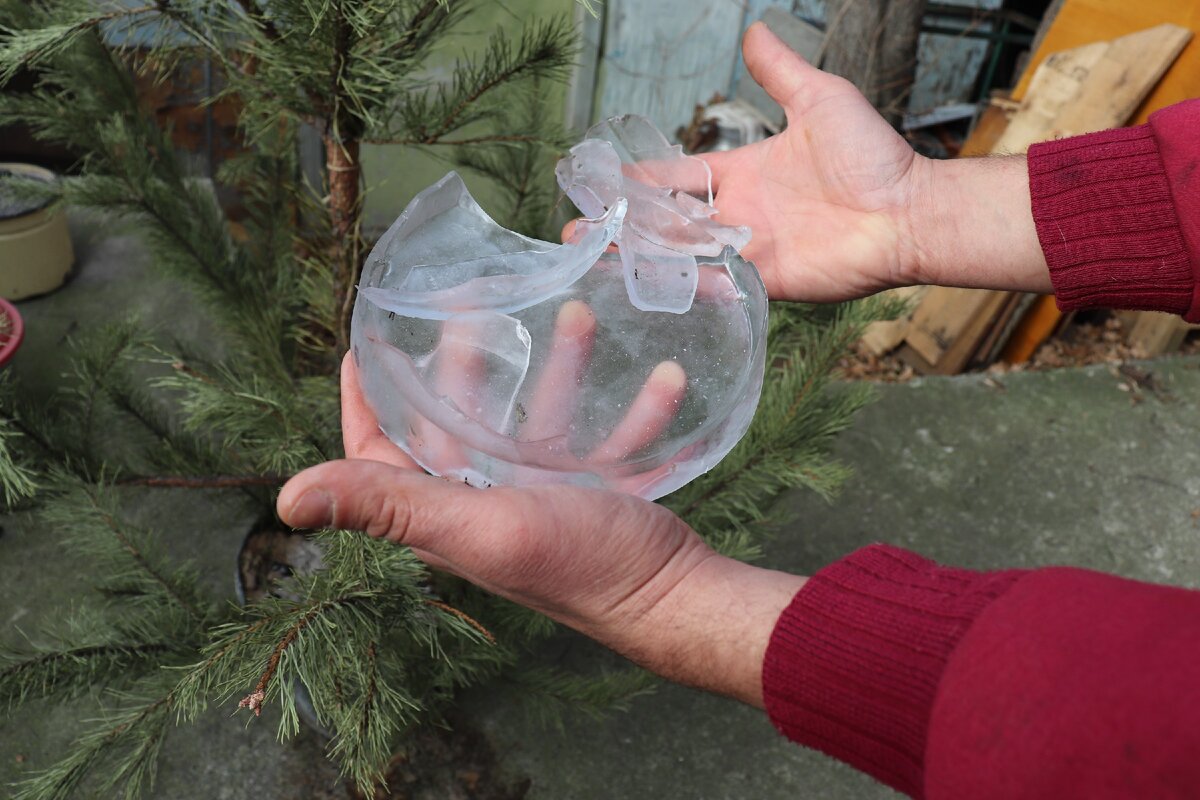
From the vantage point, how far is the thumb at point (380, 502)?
2.57 ft

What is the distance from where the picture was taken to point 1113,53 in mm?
2582

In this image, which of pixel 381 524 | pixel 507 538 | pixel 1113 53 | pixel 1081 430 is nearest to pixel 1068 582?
pixel 507 538

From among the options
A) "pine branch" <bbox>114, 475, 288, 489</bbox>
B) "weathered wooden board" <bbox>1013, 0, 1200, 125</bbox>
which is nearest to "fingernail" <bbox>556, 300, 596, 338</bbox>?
"pine branch" <bbox>114, 475, 288, 489</bbox>

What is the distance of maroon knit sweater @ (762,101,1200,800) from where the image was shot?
618mm

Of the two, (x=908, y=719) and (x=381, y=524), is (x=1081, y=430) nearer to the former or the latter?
(x=908, y=719)

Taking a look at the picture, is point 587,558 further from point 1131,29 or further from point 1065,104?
point 1131,29

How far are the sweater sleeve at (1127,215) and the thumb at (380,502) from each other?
83 centimetres

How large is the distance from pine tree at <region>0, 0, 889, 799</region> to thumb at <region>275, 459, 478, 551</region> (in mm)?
182

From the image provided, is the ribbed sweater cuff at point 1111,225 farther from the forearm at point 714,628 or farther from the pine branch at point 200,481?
the pine branch at point 200,481

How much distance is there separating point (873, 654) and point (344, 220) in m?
0.90

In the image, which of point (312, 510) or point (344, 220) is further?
point (344, 220)

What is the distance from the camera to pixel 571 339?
1.13 m

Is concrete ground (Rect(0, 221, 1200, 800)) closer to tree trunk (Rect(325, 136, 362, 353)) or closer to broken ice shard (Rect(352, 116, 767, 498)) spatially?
tree trunk (Rect(325, 136, 362, 353))

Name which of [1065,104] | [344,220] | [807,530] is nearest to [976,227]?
[344,220]
